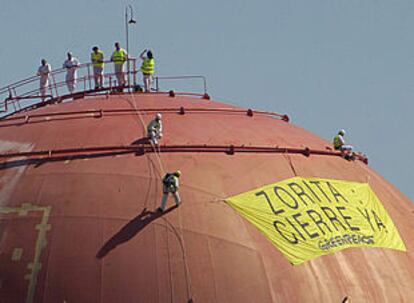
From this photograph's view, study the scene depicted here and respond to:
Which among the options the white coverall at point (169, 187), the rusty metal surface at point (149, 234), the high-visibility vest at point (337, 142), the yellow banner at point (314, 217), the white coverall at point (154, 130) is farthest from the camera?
the high-visibility vest at point (337, 142)

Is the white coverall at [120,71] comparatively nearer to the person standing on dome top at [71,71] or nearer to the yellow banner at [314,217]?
the person standing on dome top at [71,71]

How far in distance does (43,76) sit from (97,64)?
1838mm

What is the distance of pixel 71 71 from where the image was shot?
108 ft

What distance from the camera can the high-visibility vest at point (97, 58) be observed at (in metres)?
32.5

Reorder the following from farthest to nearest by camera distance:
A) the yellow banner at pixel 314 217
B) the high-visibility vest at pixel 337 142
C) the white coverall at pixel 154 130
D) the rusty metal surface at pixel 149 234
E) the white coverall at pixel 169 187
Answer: the high-visibility vest at pixel 337 142 → the white coverall at pixel 154 130 → the yellow banner at pixel 314 217 → the white coverall at pixel 169 187 → the rusty metal surface at pixel 149 234

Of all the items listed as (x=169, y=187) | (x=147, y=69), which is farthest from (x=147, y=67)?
(x=169, y=187)

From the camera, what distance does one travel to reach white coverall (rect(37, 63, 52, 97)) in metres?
32.8

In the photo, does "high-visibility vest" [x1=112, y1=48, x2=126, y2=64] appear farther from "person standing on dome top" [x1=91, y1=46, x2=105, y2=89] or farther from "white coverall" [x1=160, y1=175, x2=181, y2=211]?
"white coverall" [x1=160, y1=175, x2=181, y2=211]

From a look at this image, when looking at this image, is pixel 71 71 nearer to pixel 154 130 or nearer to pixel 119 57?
pixel 119 57

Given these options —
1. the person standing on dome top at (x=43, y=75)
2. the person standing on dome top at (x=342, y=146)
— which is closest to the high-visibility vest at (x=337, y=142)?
the person standing on dome top at (x=342, y=146)

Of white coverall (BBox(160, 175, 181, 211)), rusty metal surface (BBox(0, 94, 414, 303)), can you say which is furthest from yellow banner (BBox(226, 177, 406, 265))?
white coverall (BBox(160, 175, 181, 211))

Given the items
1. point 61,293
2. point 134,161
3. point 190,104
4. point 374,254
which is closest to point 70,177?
point 134,161

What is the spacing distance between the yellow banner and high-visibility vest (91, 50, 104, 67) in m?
8.45

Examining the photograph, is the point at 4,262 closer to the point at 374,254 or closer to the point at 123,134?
the point at 123,134
